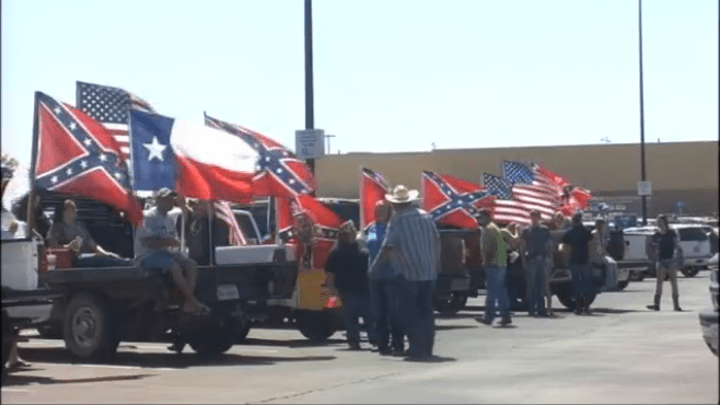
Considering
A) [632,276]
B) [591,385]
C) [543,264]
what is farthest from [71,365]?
[632,276]

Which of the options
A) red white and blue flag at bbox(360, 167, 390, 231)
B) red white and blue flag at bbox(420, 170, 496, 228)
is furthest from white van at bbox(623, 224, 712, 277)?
red white and blue flag at bbox(360, 167, 390, 231)

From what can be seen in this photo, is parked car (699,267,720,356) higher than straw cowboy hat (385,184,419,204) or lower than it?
lower

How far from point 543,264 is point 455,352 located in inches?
297

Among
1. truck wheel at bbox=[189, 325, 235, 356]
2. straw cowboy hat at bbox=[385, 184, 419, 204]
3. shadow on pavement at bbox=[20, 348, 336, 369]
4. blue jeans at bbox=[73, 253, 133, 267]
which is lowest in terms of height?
shadow on pavement at bbox=[20, 348, 336, 369]

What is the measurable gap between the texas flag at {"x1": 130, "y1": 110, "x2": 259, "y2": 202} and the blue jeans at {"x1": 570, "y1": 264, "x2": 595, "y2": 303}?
7.70m

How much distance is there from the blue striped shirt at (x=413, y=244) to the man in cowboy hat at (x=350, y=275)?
1.15 meters

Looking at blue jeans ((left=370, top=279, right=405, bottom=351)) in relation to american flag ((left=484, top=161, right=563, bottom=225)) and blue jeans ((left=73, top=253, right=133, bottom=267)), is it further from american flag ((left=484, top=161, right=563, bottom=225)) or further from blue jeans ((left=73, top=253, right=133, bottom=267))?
american flag ((left=484, top=161, right=563, bottom=225))

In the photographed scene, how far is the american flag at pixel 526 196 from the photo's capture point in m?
30.5

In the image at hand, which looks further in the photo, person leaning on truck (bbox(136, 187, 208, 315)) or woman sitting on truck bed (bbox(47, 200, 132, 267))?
woman sitting on truck bed (bbox(47, 200, 132, 267))

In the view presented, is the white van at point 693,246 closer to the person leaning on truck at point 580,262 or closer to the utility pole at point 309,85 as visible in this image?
the person leaning on truck at point 580,262

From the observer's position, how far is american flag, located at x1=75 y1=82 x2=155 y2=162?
63.6ft

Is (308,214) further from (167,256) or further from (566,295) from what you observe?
(566,295)

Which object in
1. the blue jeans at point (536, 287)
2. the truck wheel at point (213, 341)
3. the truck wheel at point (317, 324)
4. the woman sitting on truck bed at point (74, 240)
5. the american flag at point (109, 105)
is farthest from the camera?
the blue jeans at point (536, 287)

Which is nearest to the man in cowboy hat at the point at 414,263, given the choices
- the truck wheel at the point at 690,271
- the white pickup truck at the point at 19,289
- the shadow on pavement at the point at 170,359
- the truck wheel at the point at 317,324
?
the shadow on pavement at the point at 170,359
